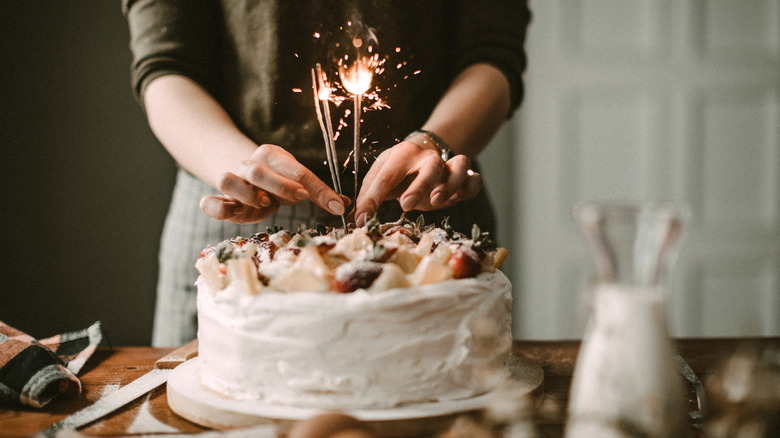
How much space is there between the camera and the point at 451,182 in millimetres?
1235

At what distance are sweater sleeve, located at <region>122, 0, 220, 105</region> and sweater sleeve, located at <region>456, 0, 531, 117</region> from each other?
27.1 inches

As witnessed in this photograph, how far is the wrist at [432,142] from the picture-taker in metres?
1.39

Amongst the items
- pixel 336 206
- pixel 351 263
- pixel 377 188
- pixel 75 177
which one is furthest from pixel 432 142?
pixel 75 177

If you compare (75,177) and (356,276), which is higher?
(75,177)

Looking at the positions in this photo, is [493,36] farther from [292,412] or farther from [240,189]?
[292,412]

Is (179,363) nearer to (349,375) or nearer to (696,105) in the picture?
(349,375)

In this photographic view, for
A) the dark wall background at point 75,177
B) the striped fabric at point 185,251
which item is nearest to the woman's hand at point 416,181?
the striped fabric at point 185,251

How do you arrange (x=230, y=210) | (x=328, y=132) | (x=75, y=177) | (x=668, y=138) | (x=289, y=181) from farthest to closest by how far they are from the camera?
(x=668, y=138)
(x=75, y=177)
(x=328, y=132)
(x=230, y=210)
(x=289, y=181)

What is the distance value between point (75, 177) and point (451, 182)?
1.98 meters

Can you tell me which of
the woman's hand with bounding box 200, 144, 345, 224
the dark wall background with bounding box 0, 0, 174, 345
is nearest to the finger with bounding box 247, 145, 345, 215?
the woman's hand with bounding box 200, 144, 345, 224

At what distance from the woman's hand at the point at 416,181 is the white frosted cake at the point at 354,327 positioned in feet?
0.79

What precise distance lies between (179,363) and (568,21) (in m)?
2.40

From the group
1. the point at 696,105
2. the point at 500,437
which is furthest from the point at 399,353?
the point at 696,105

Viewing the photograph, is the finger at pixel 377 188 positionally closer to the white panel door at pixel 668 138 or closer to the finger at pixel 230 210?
the finger at pixel 230 210
